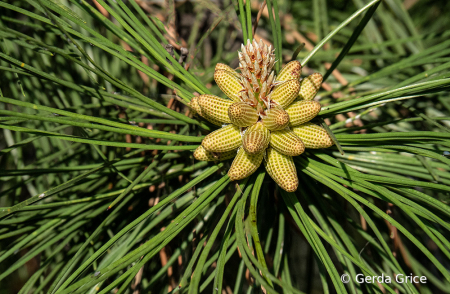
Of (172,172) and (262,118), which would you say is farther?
(172,172)

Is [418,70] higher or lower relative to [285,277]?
higher

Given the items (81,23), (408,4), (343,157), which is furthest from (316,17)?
(81,23)

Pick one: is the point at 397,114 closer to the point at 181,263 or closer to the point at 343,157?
the point at 343,157

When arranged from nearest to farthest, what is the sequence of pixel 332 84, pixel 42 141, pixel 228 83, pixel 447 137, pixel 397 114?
pixel 447 137
pixel 228 83
pixel 42 141
pixel 397 114
pixel 332 84
